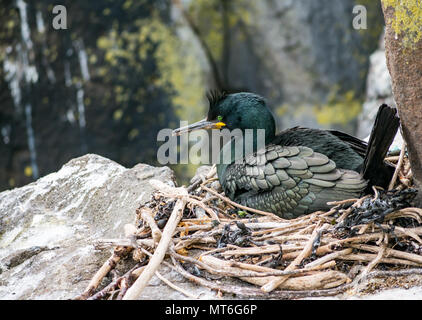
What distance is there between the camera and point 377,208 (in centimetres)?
284

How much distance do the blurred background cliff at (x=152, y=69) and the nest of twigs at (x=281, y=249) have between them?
169 inches

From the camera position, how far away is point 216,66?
870 centimetres

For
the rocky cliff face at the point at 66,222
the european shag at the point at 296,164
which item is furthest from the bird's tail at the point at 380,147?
the rocky cliff face at the point at 66,222

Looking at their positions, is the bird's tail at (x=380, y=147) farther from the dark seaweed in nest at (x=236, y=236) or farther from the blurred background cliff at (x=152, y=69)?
the blurred background cliff at (x=152, y=69)

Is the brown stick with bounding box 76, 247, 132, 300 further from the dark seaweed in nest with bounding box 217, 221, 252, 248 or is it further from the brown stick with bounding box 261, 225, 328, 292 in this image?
the brown stick with bounding box 261, 225, 328, 292

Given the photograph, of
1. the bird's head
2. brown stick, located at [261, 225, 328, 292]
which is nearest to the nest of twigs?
brown stick, located at [261, 225, 328, 292]

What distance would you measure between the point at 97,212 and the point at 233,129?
3.48 ft

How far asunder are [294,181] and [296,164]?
0.34 feet

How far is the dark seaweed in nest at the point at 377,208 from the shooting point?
2832 mm

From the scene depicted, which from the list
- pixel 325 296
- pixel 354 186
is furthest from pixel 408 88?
pixel 325 296

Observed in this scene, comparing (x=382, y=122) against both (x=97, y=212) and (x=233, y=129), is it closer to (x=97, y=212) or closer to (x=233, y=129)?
(x=233, y=129)

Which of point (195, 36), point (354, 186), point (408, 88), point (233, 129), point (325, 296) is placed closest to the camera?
point (325, 296)

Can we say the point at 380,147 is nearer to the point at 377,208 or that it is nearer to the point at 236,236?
the point at 377,208

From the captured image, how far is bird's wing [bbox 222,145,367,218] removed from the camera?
3244 mm
